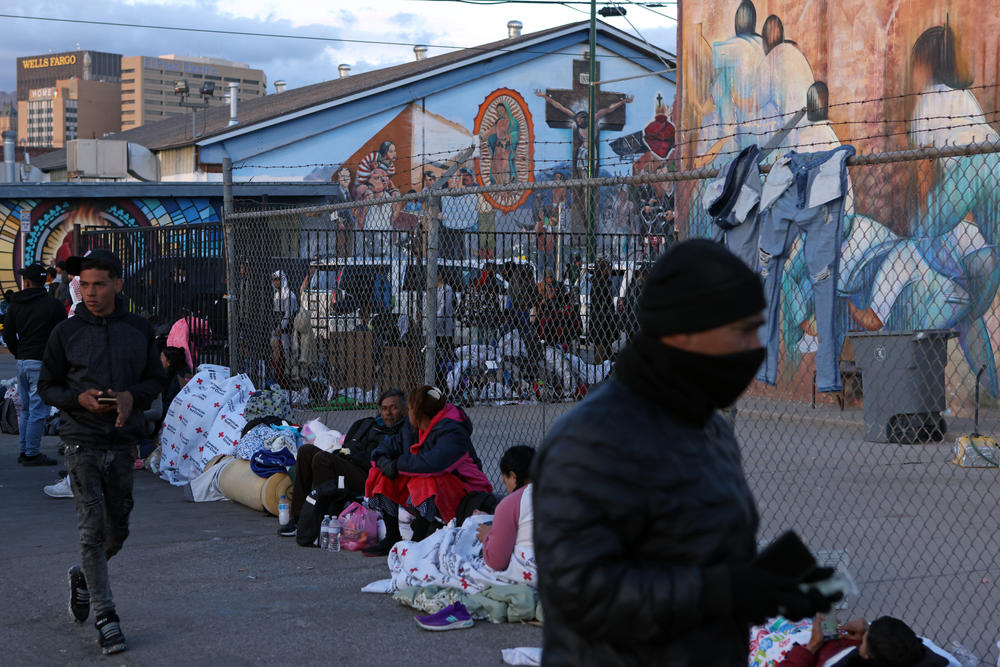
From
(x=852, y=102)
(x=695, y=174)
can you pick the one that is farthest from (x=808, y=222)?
(x=852, y=102)

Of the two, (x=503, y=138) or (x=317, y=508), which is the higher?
(x=503, y=138)

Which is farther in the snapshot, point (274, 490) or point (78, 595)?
point (274, 490)

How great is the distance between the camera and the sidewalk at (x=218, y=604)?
18.6 ft

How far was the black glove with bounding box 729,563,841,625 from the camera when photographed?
7.15 feet

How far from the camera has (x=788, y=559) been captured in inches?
90.3

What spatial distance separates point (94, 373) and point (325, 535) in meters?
2.48

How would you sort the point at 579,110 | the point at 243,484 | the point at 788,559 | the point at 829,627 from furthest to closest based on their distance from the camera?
the point at 579,110 < the point at 243,484 < the point at 829,627 < the point at 788,559

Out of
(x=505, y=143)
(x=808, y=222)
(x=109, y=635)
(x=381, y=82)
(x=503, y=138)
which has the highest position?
(x=381, y=82)

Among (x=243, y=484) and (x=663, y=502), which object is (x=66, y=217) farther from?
(x=663, y=502)

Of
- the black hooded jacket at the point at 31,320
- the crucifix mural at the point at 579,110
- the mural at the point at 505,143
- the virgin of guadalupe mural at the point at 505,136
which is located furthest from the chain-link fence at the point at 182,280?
the crucifix mural at the point at 579,110

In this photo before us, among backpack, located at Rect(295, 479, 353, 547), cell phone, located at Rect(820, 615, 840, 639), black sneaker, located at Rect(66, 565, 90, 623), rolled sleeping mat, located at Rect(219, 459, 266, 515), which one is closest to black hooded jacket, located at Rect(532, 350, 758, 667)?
cell phone, located at Rect(820, 615, 840, 639)

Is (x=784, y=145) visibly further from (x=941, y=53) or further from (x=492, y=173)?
(x=492, y=173)

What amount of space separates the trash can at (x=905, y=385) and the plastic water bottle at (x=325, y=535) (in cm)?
675

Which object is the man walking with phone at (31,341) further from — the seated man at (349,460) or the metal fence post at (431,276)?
the metal fence post at (431,276)
